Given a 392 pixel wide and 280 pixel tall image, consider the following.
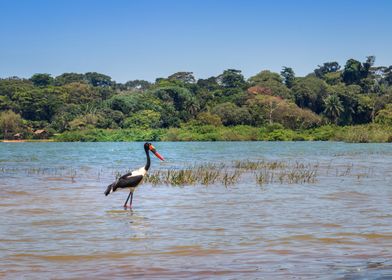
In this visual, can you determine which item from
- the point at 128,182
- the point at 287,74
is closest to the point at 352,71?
the point at 287,74

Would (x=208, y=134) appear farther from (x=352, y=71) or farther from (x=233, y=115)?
(x=352, y=71)

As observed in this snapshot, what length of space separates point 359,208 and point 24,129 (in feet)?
295

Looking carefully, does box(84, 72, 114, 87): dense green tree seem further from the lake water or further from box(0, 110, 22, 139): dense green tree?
the lake water

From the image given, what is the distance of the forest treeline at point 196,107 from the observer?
9825 cm

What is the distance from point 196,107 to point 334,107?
2219cm

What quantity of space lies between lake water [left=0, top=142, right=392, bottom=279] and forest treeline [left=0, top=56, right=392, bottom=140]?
7323cm

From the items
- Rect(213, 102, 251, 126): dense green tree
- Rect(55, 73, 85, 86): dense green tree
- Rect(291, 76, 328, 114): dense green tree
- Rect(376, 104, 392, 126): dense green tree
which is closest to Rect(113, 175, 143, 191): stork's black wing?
Rect(376, 104, 392, 126): dense green tree

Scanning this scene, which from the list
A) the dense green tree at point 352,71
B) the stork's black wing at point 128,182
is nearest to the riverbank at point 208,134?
the dense green tree at point 352,71

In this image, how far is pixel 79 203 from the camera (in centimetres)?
1694

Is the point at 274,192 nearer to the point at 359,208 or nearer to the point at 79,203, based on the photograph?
the point at 359,208

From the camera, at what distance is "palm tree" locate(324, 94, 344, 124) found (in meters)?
102

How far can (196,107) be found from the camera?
106 metres

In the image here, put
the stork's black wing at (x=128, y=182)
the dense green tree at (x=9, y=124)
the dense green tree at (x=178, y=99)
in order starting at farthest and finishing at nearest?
the dense green tree at (x=178, y=99)
the dense green tree at (x=9, y=124)
the stork's black wing at (x=128, y=182)

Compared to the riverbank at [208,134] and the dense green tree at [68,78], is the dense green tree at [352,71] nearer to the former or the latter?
the riverbank at [208,134]
